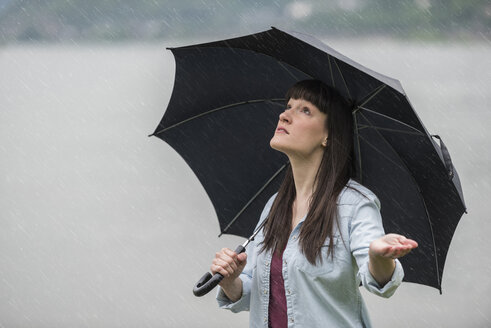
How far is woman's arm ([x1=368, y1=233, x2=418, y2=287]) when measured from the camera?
1.37m

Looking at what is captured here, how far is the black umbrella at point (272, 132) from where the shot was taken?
1863mm

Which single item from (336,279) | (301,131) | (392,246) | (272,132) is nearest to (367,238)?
(336,279)

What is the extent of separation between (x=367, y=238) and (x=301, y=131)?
1.33ft

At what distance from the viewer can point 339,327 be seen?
176 cm

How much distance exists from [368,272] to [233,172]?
904 millimetres

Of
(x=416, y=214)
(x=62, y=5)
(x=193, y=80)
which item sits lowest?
(x=416, y=214)

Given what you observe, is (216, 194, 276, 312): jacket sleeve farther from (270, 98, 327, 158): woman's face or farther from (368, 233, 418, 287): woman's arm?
(368, 233, 418, 287): woman's arm

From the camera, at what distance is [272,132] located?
2295mm

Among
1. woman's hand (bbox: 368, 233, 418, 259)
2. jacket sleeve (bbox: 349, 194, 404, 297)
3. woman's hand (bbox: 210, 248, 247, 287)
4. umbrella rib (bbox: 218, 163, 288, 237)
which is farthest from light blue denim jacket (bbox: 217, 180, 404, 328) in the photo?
umbrella rib (bbox: 218, 163, 288, 237)

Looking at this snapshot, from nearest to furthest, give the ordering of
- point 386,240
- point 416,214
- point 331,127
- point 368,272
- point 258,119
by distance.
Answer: point 386,240 < point 368,272 < point 331,127 < point 416,214 < point 258,119

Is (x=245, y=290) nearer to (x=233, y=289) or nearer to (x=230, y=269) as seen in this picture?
(x=233, y=289)

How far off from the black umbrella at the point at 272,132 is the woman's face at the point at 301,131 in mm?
121

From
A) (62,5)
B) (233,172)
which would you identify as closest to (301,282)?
(233,172)

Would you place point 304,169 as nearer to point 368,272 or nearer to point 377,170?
point 377,170
